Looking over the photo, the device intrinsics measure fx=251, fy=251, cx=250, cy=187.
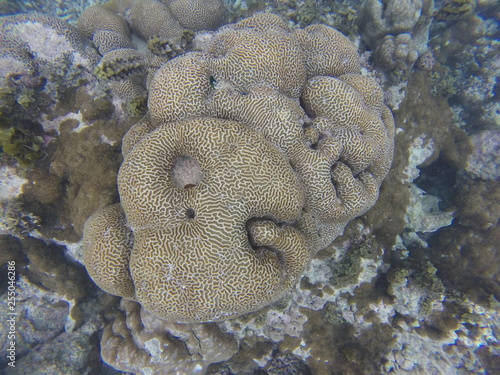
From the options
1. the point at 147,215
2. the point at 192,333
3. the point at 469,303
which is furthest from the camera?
the point at 469,303

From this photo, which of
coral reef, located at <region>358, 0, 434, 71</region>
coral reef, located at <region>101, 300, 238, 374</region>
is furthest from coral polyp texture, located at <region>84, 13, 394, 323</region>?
coral reef, located at <region>358, 0, 434, 71</region>

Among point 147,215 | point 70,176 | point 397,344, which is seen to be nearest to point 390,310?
point 397,344

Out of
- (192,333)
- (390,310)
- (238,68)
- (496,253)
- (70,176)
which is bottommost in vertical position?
(192,333)

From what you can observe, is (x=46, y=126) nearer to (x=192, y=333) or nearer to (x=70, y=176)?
(x=70, y=176)

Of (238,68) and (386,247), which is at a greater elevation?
(238,68)

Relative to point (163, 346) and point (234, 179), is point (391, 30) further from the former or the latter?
point (163, 346)

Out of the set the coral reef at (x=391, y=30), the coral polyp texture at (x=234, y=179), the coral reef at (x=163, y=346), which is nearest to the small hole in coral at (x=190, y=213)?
the coral polyp texture at (x=234, y=179)

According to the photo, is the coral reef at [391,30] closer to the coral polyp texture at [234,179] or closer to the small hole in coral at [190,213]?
the coral polyp texture at [234,179]
